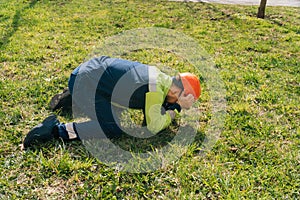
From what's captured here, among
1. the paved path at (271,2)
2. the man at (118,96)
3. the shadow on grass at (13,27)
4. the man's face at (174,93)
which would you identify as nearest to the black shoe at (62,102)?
the man at (118,96)

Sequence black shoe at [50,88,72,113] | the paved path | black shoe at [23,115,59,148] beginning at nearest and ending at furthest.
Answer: black shoe at [23,115,59,148] → black shoe at [50,88,72,113] → the paved path

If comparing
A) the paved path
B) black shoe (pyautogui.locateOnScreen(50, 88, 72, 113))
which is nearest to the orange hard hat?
black shoe (pyautogui.locateOnScreen(50, 88, 72, 113))

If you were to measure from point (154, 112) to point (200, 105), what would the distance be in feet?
2.55

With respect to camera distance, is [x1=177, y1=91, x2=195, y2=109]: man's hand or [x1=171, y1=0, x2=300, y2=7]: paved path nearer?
[x1=177, y1=91, x2=195, y2=109]: man's hand

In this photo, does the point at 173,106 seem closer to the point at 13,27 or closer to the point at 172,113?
the point at 172,113

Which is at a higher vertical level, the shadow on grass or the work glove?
Result: the shadow on grass

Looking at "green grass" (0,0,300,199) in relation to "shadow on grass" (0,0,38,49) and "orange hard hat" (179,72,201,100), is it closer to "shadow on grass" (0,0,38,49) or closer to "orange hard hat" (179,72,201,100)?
"shadow on grass" (0,0,38,49)

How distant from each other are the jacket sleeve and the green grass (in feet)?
Answer: 1.10

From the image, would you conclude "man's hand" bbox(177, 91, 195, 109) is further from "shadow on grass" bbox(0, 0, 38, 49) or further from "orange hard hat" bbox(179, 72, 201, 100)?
"shadow on grass" bbox(0, 0, 38, 49)

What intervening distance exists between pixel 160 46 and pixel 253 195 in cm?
285

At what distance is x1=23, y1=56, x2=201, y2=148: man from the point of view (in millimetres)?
2697

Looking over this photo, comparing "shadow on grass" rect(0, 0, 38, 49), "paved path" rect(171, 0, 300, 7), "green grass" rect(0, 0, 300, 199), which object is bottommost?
"green grass" rect(0, 0, 300, 199)

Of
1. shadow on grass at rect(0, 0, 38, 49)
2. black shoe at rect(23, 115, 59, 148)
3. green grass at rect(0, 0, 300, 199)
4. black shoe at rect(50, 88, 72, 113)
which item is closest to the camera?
green grass at rect(0, 0, 300, 199)

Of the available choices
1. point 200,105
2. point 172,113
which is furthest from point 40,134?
point 200,105
